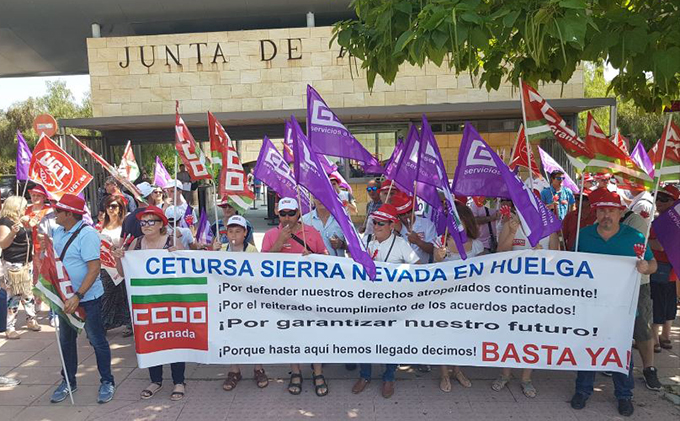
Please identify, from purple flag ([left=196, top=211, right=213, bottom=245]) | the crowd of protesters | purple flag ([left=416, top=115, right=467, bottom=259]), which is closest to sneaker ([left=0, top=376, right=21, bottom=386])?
the crowd of protesters

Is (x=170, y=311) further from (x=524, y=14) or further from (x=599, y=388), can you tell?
(x=599, y=388)

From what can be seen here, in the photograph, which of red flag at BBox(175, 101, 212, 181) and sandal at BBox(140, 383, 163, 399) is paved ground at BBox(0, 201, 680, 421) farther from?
red flag at BBox(175, 101, 212, 181)

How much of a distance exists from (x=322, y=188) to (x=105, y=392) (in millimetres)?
2817

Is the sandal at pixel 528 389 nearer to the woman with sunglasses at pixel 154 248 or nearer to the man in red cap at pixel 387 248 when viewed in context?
the man in red cap at pixel 387 248

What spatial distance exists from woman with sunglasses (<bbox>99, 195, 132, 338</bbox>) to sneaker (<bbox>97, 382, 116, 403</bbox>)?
1237 millimetres

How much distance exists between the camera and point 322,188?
4324mm

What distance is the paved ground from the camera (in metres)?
4.47

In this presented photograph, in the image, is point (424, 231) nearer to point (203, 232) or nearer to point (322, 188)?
point (322, 188)

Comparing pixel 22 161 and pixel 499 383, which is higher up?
pixel 22 161

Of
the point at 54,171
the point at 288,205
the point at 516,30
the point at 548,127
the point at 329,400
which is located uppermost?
the point at 516,30

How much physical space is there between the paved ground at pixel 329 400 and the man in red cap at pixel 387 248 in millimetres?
151

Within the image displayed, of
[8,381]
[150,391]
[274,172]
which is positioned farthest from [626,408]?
[8,381]

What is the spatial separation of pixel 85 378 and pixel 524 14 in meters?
5.22

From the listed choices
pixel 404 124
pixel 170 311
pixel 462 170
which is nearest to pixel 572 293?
pixel 462 170
